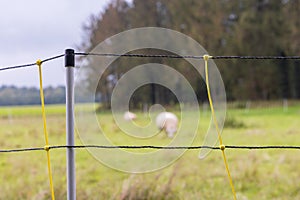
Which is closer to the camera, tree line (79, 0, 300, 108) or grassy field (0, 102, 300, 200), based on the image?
grassy field (0, 102, 300, 200)

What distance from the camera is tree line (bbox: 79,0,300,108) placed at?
1856cm

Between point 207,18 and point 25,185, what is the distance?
16.8 meters

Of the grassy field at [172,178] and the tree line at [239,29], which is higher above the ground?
the tree line at [239,29]

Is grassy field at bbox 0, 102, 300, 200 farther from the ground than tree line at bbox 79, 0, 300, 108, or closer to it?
closer to it

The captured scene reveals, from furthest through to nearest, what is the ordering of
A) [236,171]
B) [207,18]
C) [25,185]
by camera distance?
[207,18]
[236,171]
[25,185]

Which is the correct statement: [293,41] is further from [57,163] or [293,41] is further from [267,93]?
[57,163]

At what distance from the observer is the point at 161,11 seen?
800 inches

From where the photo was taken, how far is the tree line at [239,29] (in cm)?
1856

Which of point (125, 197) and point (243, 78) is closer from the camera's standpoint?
point (125, 197)

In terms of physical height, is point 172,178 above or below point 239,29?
below

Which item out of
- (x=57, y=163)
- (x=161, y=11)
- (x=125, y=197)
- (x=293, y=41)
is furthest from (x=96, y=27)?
(x=125, y=197)

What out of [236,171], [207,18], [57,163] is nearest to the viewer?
[236,171]

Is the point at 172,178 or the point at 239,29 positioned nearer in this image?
the point at 172,178

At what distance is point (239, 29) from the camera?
61.4 ft
